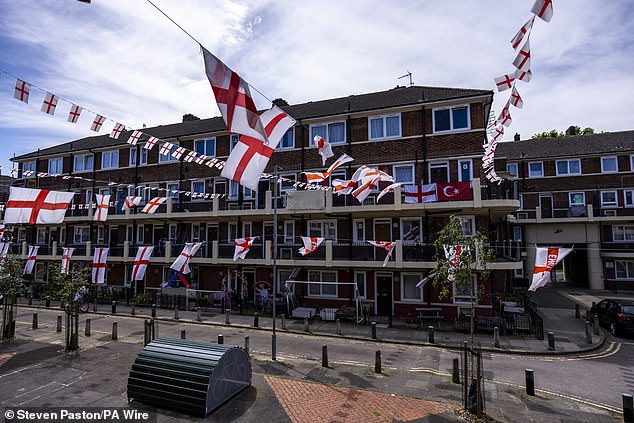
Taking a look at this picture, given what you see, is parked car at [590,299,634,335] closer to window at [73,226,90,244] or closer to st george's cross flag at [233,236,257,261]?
st george's cross flag at [233,236,257,261]

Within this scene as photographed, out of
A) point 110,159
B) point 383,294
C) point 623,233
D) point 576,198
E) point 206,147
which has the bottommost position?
point 383,294

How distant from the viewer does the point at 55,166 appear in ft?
112

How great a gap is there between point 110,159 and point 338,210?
22296mm

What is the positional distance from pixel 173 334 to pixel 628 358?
62.1 ft

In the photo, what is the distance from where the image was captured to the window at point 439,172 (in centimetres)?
2047

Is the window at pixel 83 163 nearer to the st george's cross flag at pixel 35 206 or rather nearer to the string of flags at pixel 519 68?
the st george's cross flag at pixel 35 206

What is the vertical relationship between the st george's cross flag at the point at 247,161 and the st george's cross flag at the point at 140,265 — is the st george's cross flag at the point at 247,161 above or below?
above

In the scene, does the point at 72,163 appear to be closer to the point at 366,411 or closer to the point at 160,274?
the point at 160,274

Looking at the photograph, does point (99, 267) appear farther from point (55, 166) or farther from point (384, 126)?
point (384, 126)

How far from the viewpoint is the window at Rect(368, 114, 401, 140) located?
21.8m

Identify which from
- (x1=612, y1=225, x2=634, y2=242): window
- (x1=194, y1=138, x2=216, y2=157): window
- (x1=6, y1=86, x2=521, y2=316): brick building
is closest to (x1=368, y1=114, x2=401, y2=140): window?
(x1=6, y1=86, x2=521, y2=316): brick building

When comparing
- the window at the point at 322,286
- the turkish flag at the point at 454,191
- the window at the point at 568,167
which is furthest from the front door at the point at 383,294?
the window at the point at 568,167

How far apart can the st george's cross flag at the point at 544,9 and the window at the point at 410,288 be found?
15.3 metres

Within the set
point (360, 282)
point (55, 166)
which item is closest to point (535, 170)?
point (360, 282)
